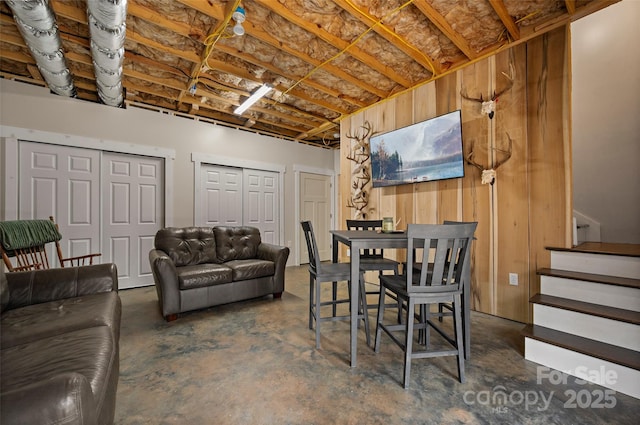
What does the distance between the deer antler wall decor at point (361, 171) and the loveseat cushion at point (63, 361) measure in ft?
11.2

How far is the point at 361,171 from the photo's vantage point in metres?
4.21

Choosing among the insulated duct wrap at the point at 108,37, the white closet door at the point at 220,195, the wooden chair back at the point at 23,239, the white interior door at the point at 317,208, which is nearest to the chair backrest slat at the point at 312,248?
the insulated duct wrap at the point at 108,37

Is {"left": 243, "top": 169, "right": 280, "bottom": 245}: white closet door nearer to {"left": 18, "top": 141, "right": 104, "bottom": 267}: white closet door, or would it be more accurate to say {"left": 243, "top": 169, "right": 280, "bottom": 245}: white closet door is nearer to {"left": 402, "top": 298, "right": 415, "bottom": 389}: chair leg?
{"left": 18, "top": 141, "right": 104, "bottom": 267}: white closet door

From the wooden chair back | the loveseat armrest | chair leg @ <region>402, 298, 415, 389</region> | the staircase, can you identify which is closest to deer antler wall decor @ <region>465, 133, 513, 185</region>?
the staircase

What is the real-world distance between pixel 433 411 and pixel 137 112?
487cm

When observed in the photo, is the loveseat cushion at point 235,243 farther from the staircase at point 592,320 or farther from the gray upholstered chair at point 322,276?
the staircase at point 592,320

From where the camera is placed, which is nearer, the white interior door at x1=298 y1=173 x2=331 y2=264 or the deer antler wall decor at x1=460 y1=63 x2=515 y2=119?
the deer antler wall decor at x1=460 y1=63 x2=515 y2=119

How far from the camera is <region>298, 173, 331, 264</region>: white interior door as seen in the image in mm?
5766

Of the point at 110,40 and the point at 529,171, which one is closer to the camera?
the point at 110,40

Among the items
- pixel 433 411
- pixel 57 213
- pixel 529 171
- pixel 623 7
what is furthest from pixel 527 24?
pixel 57 213

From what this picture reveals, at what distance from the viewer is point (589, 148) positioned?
3.22m

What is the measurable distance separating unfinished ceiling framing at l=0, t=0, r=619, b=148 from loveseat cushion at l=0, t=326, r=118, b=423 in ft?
7.39

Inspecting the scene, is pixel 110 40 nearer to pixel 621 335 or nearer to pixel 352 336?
pixel 352 336

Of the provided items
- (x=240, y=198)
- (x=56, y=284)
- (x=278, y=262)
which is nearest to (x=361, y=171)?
(x=278, y=262)
